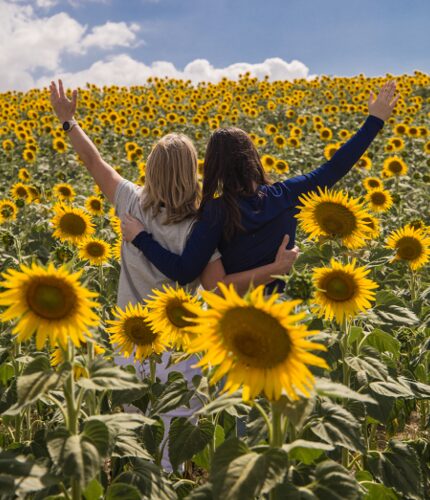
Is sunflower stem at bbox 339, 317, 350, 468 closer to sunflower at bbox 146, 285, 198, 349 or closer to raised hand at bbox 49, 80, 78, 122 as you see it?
sunflower at bbox 146, 285, 198, 349

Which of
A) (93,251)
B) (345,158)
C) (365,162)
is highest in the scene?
(365,162)

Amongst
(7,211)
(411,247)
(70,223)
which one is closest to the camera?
(411,247)

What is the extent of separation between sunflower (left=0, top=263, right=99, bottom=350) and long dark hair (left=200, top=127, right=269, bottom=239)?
4.71 ft

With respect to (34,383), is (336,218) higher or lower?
higher

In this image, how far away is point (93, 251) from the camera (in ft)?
13.1

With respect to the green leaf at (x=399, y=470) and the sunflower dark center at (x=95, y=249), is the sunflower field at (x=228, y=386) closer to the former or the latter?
the green leaf at (x=399, y=470)

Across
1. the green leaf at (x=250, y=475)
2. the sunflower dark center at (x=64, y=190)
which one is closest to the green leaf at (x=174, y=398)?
the green leaf at (x=250, y=475)

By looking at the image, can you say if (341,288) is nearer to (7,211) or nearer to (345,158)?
(345,158)

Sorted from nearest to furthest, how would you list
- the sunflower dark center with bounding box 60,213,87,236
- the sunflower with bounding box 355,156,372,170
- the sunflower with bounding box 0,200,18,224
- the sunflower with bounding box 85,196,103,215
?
the sunflower dark center with bounding box 60,213,87,236 < the sunflower with bounding box 0,200,18,224 < the sunflower with bounding box 85,196,103,215 < the sunflower with bounding box 355,156,372,170

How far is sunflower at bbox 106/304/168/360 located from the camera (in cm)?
230

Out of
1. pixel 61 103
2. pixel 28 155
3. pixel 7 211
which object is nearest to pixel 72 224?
pixel 61 103

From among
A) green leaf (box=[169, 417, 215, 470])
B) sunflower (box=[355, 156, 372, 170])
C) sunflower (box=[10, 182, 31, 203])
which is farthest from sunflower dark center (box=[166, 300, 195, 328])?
sunflower (box=[355, 156, 372, 170])

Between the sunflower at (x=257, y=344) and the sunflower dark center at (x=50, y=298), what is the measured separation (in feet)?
1.18

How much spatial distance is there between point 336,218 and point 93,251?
201 centimetres
